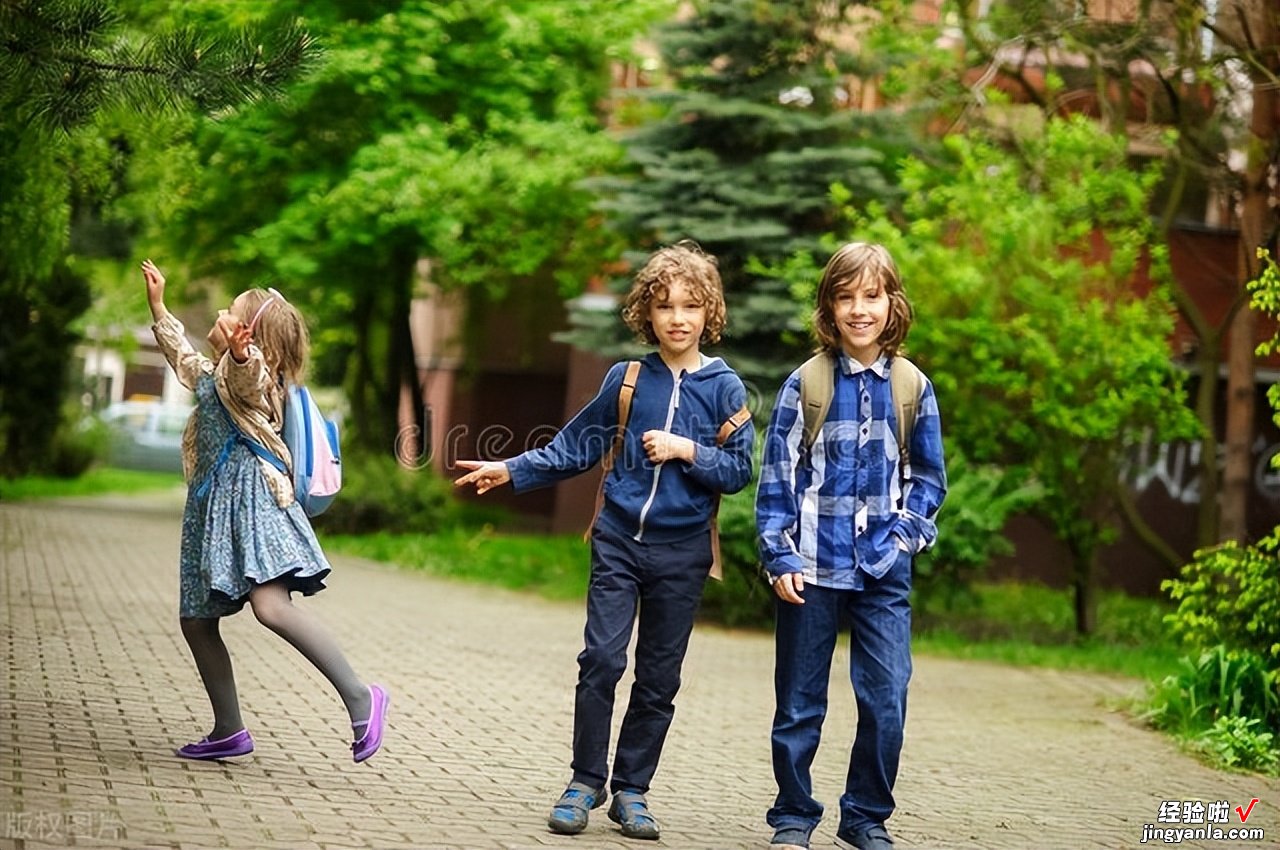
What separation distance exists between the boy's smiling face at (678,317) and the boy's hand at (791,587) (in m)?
0.91

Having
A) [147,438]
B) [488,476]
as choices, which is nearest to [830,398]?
[488,476]

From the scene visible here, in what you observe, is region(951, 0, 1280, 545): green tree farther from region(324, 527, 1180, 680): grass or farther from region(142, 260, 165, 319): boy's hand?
region(142, 260, 165, 319): boy's hand

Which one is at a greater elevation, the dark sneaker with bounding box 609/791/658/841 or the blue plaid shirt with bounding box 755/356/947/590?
the blue plaid shirt with bounding box 755/356/947/590

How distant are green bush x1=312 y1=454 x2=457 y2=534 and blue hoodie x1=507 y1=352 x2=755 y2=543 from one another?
668 inches

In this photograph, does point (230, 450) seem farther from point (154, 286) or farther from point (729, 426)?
point (729, 426)

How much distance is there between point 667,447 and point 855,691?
101 centimetres

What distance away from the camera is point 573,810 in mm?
5785

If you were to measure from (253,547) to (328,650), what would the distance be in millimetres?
459

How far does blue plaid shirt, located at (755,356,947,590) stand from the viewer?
5688 mm

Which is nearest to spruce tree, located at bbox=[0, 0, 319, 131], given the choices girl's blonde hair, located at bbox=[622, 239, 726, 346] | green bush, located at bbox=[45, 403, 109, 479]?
girl's blonde hair, located at bbox=[622, 239, 726, 346]

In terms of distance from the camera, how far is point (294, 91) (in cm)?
769

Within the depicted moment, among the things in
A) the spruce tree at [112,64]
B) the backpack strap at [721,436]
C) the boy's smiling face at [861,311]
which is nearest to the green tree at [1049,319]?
the spruce tree at [112,64]

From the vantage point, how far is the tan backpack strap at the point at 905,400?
228 inches

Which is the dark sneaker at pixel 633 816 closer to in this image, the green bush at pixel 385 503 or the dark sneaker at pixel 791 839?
the dark sneaker at pixel 791 839
